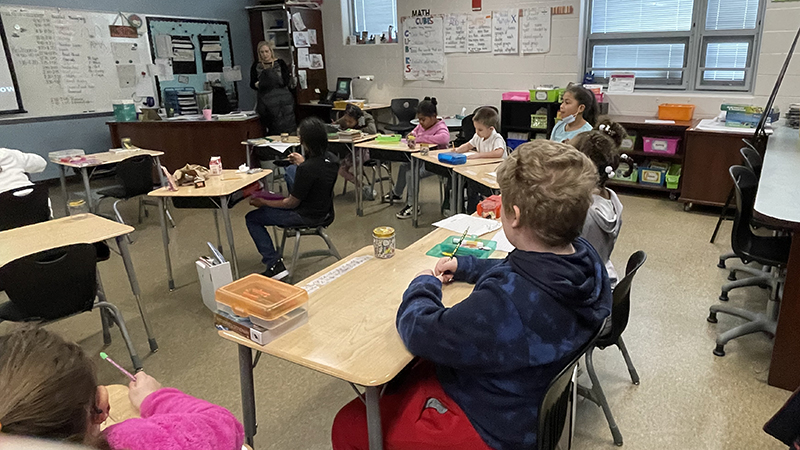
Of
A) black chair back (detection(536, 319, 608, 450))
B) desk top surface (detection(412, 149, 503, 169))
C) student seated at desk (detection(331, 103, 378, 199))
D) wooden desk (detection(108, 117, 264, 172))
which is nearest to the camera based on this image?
black chair back (detection(536, 319, 608, 450))

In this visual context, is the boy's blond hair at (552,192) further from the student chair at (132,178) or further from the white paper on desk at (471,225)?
the student chair at (132,178)

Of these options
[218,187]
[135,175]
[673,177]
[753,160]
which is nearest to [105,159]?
[135,175]

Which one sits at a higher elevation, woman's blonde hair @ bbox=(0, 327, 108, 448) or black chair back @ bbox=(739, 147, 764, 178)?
woman's blonde hair @ bbox=(0, 327, 108, 448)

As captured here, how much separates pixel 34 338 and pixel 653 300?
10.4ft

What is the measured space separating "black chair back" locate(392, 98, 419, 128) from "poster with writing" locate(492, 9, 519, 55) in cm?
123

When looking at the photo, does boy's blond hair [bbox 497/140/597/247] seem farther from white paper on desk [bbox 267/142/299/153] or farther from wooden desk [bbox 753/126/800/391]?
white paper on desk [bbox 267/142/299/153]

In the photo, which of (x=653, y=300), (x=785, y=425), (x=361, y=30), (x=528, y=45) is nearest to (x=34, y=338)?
(x=785, y=425)

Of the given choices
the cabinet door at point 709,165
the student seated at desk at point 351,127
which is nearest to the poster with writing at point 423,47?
the student seated at desk at point 351,127

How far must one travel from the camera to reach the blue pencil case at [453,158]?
4047 millimetres

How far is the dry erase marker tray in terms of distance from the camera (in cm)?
202

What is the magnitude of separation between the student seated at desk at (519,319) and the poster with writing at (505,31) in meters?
5.34

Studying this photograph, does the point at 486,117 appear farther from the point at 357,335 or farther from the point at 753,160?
the point at 357,335

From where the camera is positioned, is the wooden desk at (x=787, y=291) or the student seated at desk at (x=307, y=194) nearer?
the wooden desk at (x=787, y=291)

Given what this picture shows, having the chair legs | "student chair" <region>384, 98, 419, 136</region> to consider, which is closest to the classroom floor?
the chair legs
